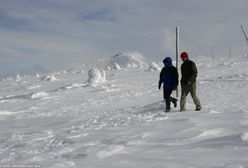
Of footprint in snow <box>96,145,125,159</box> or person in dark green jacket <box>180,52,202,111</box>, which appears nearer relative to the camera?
footprint in snow <box>96,145,125,159</box>

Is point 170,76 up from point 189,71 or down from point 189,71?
down

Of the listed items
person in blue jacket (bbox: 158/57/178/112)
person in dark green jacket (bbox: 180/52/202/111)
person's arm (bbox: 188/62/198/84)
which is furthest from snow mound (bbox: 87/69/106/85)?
person's arm (bbox: 188/62/198/84)

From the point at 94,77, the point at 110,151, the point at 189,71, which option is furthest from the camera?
the point at 94,77

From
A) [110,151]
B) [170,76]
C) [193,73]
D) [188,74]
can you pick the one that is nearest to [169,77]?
[170,76]

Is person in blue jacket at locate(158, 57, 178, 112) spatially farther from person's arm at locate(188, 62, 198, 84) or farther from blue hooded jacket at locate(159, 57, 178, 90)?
person's arm at locate(188, 62, 198, 84)

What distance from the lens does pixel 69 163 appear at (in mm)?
6316

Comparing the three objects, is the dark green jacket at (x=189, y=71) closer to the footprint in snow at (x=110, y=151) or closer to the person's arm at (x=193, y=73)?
the person's arm at (x=193, y=73)

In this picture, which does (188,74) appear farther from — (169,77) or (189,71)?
(169,77)

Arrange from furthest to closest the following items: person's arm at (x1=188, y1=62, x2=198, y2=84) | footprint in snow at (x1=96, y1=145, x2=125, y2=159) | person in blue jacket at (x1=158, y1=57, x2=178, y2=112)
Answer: person in blue jacket at (x1=158, y1=57, x2=178, y2=112)
person's arm at (x1=188, y1=62, x2=198, y2=84)
footprint in snow at (x1=96, y1=145, x2=125, y2=159)

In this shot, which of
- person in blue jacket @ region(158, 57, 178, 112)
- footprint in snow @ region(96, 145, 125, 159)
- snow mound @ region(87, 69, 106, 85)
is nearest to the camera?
footprint in snow @ region(96, 145, 125, 159)

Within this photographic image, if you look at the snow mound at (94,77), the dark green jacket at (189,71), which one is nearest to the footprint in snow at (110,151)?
the dark green jacket at (189,71)

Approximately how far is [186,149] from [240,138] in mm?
942

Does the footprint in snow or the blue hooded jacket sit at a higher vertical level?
the blue hooded jacket

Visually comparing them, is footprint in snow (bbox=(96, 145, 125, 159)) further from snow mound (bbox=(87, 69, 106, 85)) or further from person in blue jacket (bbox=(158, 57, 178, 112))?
snow mound (bbox=(87, 69, 106, 85))
